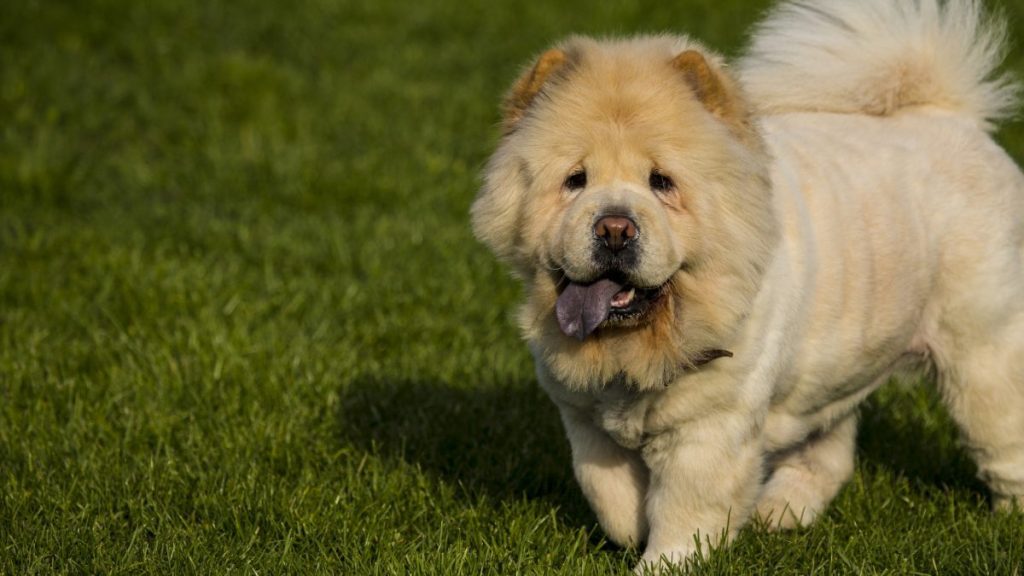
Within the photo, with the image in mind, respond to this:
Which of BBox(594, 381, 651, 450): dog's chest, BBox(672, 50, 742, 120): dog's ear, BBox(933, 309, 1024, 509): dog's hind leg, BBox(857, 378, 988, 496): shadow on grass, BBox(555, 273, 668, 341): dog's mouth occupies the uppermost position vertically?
BBox(672, 50, 742, 120): dog's ear

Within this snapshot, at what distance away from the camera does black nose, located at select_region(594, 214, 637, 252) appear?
3383 millimetres

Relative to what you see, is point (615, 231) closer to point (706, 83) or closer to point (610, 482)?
point (706, 83)

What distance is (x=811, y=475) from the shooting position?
4.71 metres

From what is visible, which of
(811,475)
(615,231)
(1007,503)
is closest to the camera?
(615,231)

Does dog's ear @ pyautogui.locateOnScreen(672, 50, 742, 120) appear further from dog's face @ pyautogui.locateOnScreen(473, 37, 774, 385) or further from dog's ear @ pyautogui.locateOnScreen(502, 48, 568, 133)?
dog's ear @ pyautogui.locateOnScreen(502, 48, 568, 133)

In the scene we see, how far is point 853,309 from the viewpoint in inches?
161

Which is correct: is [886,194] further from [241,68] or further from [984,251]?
[241,68]

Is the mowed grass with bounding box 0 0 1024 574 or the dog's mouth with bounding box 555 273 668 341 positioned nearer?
the dog's mouth with bounding box 555 273 668 341

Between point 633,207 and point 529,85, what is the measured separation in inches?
22.0

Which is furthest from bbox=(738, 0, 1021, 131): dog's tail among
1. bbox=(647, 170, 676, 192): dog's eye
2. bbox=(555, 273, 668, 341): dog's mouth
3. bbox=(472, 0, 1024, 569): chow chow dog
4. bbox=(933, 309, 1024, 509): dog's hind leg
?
bbox=(555, 273, 668, 341): dog's mouth

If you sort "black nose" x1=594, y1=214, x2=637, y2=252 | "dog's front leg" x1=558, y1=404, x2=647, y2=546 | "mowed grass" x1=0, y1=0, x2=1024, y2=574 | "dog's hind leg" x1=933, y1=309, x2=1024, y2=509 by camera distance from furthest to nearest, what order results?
"dog's hind leg" x1=933, y1=309, x2=1024, y2=509
"mowed grass" x1=0, y1=0, x2=1024, y2=574
"dog's front leg" x1=558, y1=404, x2=647, y2=546
"black nose" x1=594, y1=214, x2=637, y2=252

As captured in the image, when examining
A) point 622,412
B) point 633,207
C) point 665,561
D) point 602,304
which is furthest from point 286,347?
point 633,207

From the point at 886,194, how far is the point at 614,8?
770 centimetres

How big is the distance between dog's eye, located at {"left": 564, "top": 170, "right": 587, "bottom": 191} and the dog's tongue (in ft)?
0.81
